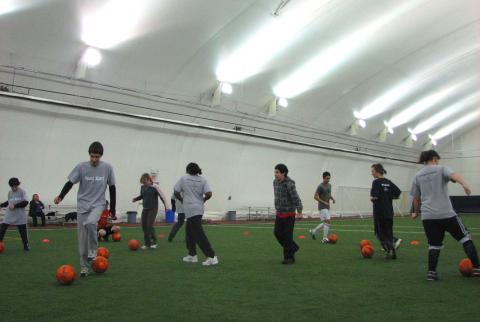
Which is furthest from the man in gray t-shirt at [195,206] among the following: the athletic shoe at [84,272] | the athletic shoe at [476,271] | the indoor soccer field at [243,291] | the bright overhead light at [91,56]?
the bright overhead light at [91,56]

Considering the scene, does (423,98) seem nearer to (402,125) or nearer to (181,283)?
(402,125)

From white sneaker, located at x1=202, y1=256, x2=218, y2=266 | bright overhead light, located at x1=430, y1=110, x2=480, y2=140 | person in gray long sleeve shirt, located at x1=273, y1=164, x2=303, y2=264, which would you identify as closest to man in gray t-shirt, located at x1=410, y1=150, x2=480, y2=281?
person in gray long sleeve shirt, located at x1=273, y1=164, x2=303, y2=264

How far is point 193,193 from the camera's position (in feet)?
27.1

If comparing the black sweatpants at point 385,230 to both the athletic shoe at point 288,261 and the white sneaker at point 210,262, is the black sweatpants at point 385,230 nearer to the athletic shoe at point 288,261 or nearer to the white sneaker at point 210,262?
the athletic shoe at point 288,261

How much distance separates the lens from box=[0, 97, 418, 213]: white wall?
743 inches

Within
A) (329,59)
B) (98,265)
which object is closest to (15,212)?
(98,265)

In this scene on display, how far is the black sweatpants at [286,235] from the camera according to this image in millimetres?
8414

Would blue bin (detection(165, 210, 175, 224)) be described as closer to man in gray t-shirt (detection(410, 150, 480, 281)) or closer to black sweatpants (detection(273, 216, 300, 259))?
black sweatpants (detection(273, 216, 300, 259))

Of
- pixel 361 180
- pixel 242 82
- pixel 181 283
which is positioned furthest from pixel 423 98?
pixel 181 283

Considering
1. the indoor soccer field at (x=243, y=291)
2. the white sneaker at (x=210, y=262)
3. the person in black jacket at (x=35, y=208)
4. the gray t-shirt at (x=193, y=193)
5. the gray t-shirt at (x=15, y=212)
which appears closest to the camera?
the indoor soccer field at (x=243, y=291)

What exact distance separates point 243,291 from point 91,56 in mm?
15154

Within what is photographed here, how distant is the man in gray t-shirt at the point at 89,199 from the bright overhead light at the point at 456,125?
3974 cm

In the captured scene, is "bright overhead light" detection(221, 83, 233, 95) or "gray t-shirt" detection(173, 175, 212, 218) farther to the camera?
"bright overhead light" detection(221, 83, 233, 95)

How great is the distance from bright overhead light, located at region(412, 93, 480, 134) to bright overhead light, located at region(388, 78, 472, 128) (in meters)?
2.82
